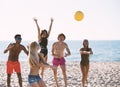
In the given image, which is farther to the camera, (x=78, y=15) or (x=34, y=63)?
(x=78, y=15)

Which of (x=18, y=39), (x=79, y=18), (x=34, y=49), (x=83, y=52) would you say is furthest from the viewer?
(x=79, y=18)

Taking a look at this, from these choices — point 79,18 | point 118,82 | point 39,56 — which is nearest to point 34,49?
point 39,56

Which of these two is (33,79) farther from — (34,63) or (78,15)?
(78,15)

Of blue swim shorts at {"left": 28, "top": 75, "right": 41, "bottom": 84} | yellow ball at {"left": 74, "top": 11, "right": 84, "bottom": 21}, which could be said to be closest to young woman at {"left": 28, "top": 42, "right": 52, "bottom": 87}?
blue swim shorts at {"left": 28, "top": 75, "right": 41, "bottom": 84}

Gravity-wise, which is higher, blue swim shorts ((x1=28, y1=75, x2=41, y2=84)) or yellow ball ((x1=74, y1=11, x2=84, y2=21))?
yellow ball ((x1=74, y1=11, x2=84, y2=21))

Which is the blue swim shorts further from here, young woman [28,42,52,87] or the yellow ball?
the yellow ball

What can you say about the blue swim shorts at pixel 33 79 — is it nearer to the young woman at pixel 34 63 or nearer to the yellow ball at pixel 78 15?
the young woman at pixel 34 63

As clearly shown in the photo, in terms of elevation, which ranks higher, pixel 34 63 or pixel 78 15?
pixel 78 15

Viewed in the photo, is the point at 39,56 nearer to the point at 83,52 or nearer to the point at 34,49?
the point at 34,49

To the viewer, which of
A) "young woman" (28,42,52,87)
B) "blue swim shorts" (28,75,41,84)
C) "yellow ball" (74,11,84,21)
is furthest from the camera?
"yellow ball" (74,11,84,21)

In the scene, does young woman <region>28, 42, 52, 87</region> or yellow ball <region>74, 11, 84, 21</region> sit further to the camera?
yellow ball <region>74, 11, 84, 21</region>

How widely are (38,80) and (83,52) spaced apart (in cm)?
412

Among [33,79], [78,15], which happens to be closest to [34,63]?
[33,79]

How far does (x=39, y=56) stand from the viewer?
1016cm
